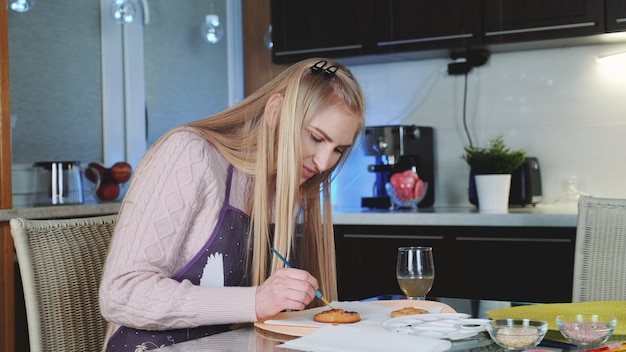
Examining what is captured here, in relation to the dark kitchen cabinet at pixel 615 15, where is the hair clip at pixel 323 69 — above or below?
below

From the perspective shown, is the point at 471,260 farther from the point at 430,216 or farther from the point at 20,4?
the point at 20,4

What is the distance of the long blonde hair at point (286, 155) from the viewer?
5.19ft

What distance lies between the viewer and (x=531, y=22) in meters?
3.46

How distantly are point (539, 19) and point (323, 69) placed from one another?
6.76ft

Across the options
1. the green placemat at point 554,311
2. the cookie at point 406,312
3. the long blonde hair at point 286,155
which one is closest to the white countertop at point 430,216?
the long blonde hair at point 286,155

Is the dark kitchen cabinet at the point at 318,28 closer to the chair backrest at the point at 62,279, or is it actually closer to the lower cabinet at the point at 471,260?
the lower cabinet at the point at 471,260

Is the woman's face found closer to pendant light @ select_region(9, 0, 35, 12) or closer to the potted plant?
pendant light @ select_region(9, 0, 35, 12)

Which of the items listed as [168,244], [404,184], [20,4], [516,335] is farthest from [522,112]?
[516,335]

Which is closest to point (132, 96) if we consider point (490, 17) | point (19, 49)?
point (19, 49)

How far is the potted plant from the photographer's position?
3.42 m

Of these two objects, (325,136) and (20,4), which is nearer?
(325,136)

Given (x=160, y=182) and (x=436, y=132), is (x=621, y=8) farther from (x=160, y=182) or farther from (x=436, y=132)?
(x=160, y=182)

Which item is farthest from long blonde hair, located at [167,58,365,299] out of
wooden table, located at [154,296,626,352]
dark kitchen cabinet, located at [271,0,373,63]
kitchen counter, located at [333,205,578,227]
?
dark kitchen cabinet, located at [271,0,373,63]

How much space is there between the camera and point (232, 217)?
1650mm
